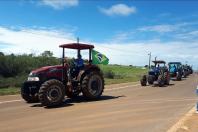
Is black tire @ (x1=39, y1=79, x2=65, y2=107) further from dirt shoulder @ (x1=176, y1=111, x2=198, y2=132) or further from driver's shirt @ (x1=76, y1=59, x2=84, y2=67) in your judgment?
dirt shoulder @ (x1=176, y1=111, x2=198, y2=132)

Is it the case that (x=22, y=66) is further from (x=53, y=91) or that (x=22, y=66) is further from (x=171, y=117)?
(x=171, y=117)

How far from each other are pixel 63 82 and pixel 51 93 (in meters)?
1.52

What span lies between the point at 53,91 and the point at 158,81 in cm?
1453

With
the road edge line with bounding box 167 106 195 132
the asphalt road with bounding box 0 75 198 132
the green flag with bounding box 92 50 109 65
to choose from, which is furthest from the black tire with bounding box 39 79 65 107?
the road edge line with bounding box 167 106 195 132

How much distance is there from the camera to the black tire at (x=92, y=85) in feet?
54.0

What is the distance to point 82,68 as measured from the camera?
1677cm

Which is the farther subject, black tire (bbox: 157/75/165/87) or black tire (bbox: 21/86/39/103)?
black tire (bbox: 157/75/165/87)

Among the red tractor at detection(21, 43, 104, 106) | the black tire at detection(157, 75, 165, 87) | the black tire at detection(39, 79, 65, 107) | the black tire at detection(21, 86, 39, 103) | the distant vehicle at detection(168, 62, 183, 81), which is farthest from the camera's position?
the distant vehicle at detection(168, 62, 183, 81)

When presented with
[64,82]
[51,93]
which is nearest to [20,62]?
[64,82]

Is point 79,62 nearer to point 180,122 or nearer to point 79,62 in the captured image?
point 79,62

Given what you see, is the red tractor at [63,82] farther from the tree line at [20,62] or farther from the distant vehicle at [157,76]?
the tree line at [20,62]

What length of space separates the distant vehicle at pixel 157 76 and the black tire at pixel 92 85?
36.4 ft

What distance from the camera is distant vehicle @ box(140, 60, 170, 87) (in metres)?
27.8

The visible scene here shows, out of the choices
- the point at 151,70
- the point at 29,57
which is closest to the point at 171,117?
the point at 151,70
